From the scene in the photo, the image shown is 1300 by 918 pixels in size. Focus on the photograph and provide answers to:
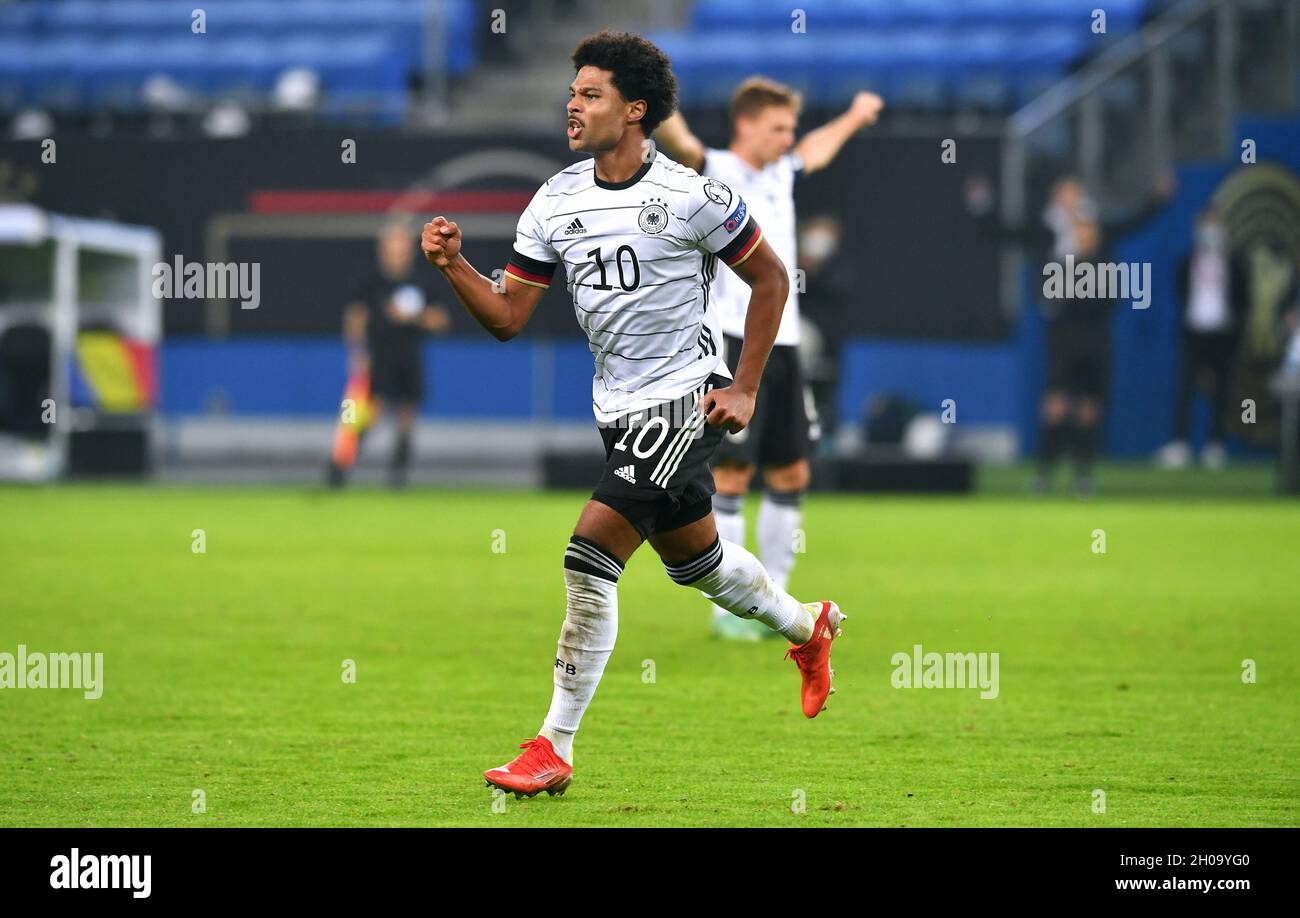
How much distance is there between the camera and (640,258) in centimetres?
579

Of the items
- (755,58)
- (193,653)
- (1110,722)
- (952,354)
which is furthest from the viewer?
(755,58)

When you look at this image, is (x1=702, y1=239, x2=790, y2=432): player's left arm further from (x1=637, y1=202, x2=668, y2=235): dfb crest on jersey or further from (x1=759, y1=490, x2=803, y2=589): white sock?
(x1=759, y1=490, x2=803, y2=589): white sock

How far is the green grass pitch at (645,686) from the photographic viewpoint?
5578mm

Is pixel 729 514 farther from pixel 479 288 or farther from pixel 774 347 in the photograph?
pixel 479 288

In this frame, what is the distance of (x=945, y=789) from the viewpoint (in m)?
5.74

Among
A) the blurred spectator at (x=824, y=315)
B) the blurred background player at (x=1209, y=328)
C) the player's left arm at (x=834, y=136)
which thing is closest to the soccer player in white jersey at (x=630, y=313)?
the player's left arm at (x=834, y=136)

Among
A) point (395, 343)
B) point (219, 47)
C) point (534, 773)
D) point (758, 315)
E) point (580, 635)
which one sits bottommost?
point (534, 773)

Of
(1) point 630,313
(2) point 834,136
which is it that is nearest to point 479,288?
(1) point 630,313

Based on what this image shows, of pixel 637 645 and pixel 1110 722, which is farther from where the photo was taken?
pixel 637 645

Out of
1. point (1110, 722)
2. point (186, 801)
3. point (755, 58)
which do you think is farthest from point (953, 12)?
point (186, 801)

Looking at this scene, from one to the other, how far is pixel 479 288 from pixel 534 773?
1.46 meters
